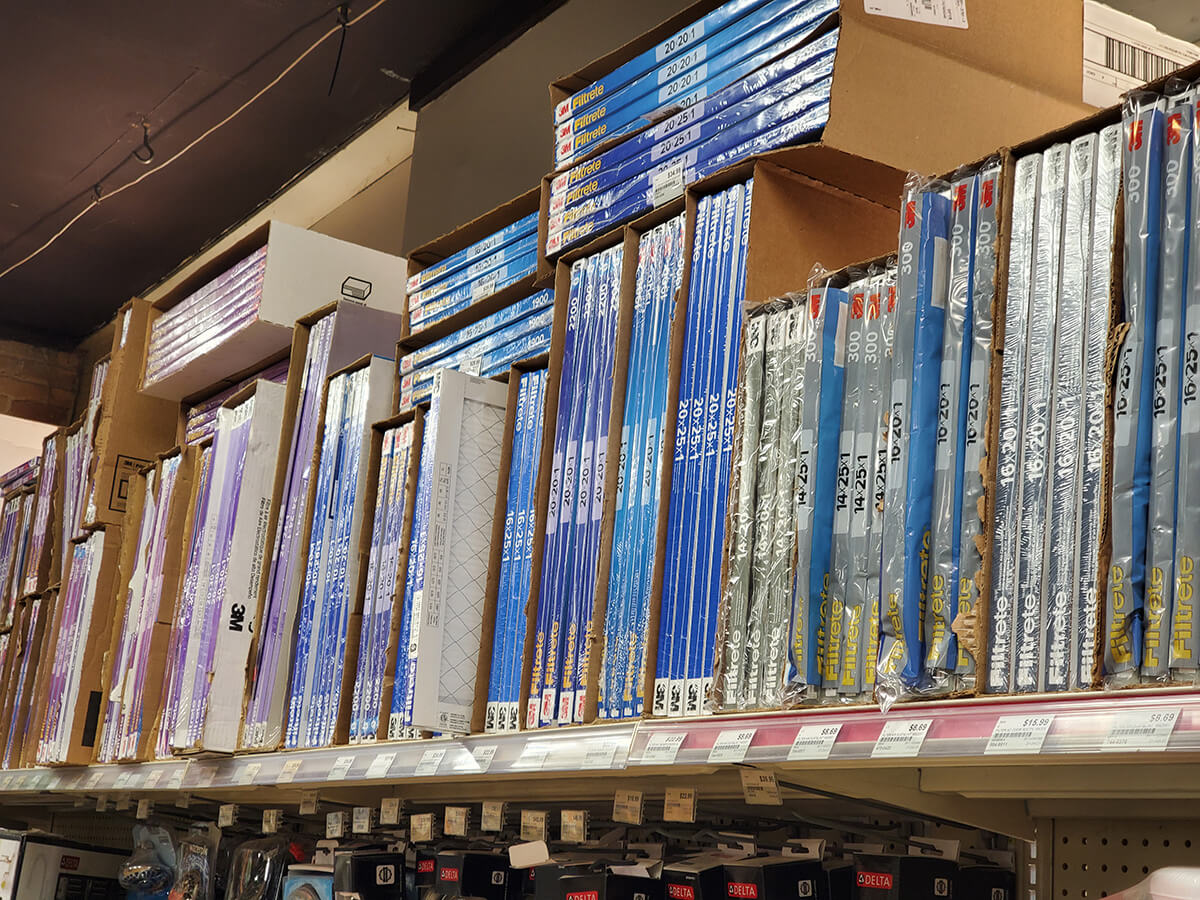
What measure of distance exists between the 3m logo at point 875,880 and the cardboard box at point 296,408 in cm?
107

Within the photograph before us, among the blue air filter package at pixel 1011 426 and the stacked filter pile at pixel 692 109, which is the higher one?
the stacked filter pile at pixel 692 109

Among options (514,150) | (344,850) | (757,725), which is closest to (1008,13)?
(757,725)

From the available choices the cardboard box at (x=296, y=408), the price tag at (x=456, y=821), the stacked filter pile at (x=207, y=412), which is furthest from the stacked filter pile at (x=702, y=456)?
the stacked filter pile at (x=207, y=412)

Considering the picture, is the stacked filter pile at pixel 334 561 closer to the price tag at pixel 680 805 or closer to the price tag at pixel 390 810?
the price tag at pixel 390 810

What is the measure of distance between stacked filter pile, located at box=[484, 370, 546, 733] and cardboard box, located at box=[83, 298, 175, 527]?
5.49 ft

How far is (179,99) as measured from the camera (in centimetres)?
402

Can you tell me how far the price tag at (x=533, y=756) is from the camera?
137 centimetres

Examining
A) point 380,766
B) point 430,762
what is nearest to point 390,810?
point 380,766

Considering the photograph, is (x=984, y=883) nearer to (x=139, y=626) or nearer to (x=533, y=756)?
(x=533, y=756)

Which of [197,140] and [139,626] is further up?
[197,140]

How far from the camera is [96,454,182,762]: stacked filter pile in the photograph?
8.23 feet

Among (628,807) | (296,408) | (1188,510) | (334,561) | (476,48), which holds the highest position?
(476,48)

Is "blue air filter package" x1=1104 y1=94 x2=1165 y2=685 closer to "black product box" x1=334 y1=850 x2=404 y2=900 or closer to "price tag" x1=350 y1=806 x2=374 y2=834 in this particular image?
"black product box" x1=334 y1=850 x2=404 y2=900

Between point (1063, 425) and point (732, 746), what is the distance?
38 centimetres
